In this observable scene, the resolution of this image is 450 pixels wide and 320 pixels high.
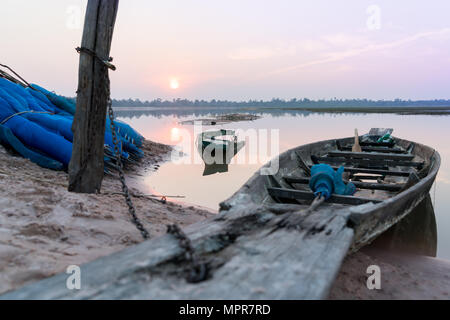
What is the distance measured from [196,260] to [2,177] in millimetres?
5356

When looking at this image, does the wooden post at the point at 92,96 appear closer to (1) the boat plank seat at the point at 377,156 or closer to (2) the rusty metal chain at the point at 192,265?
(2) the rusty metal chain at the point at 192,265

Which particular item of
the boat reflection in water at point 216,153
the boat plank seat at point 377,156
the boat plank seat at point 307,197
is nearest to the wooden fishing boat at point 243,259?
the boat plank seat at point 307,197

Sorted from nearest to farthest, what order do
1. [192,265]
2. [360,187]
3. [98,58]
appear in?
[192,265] → [98,58] → [360,187]

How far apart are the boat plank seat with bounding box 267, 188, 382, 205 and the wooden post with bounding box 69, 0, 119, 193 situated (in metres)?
2.83

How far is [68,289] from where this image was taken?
1.70 meters

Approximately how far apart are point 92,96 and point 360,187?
4.66 m

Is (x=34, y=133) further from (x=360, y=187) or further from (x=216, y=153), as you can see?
(x=216, y=153)

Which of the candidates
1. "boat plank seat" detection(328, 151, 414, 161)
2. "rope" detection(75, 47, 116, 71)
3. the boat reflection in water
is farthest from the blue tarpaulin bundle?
"boat plank seat" detection(328, 151, 414, 161)

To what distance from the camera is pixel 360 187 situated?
5531 mm

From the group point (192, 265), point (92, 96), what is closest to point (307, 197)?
point (192, 265)

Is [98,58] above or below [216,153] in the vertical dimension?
above

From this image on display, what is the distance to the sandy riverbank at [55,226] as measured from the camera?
2.84m

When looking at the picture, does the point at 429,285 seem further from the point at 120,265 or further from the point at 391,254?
the point at 120,265
